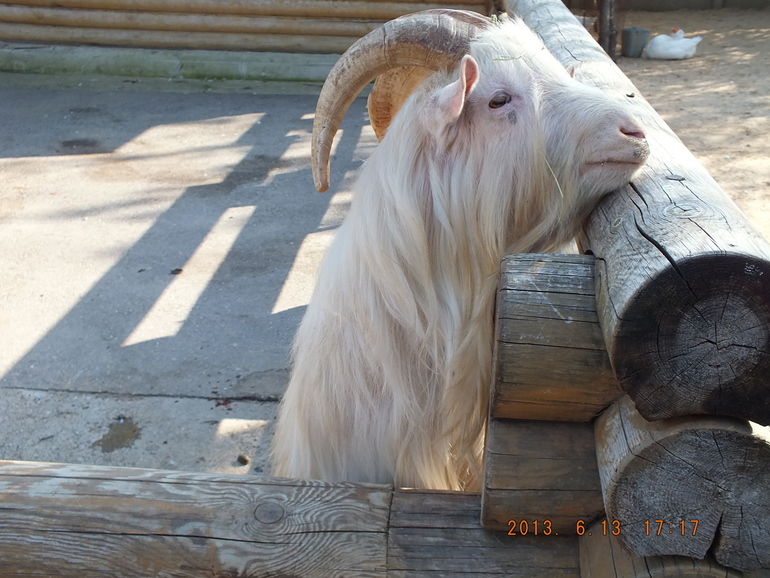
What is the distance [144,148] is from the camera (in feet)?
23.1

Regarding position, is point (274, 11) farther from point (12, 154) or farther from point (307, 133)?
point (12, 154)

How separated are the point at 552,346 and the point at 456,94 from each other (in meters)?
0.87

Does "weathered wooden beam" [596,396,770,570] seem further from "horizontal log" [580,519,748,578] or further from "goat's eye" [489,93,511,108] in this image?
"goat's eye" [489,93,511,108]

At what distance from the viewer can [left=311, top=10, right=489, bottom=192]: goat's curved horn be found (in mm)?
2357

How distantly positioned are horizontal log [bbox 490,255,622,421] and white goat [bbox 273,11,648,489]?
50 cm

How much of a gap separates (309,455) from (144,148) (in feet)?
17.2

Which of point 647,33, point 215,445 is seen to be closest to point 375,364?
point 215,445

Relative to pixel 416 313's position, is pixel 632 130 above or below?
above

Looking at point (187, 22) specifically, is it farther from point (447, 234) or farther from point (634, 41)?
point (447, 234)

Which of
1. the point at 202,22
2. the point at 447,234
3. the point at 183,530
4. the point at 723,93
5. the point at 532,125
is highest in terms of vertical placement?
the point at 532,125

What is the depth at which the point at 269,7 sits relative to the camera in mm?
8570
